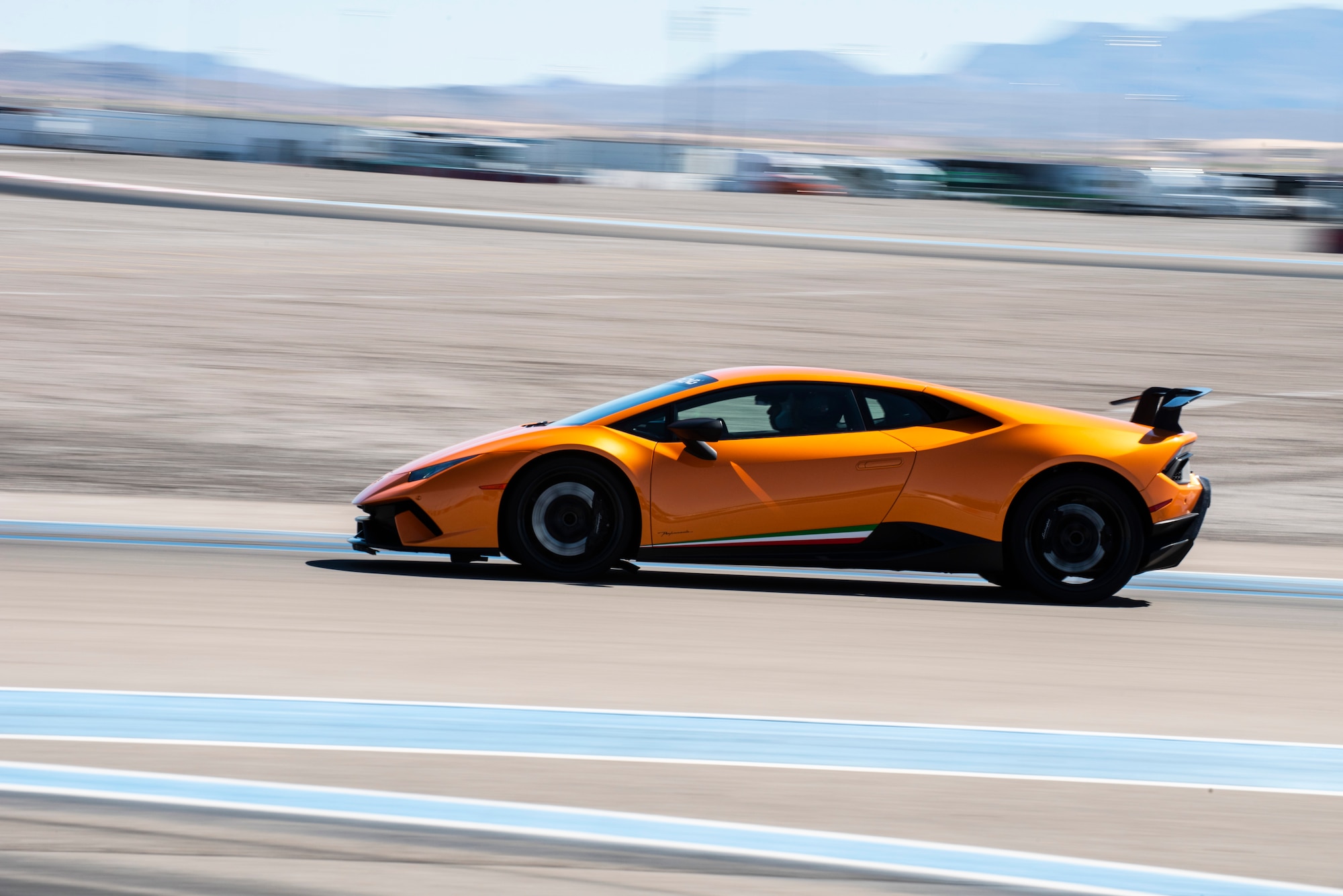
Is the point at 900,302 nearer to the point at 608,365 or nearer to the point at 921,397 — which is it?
the point at 608,365

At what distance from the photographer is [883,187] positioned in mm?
44219

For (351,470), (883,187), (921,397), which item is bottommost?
(351,470)

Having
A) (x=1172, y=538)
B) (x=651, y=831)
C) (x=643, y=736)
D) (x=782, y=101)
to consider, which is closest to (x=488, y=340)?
(x=1172, y=538)

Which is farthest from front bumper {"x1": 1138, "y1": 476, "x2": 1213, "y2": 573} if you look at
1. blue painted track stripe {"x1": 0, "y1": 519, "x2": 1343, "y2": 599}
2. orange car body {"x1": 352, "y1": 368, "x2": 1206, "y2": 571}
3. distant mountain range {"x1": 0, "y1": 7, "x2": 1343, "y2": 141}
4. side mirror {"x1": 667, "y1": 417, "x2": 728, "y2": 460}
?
distant mountain range {"x1": 0, "y1": 7, "x2": 1343, "y2": 141}

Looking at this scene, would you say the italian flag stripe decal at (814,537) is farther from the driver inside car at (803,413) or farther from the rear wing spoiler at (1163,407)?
the rear wing spoiler at (1163,407)

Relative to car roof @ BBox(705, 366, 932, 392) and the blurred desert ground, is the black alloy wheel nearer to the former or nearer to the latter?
car roof @ BBox(705, 366, 932, 392)

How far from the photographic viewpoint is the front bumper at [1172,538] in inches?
296

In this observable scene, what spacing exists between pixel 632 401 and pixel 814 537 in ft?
3.82

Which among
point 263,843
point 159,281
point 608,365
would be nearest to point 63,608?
point 263,843

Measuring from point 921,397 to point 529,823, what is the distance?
4005mm

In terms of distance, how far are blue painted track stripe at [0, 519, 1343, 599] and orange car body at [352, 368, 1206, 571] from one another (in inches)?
32.7

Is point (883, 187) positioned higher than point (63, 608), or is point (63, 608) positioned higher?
point (883, 187)

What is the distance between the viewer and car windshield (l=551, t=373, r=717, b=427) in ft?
25.3

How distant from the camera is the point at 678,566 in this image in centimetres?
853
